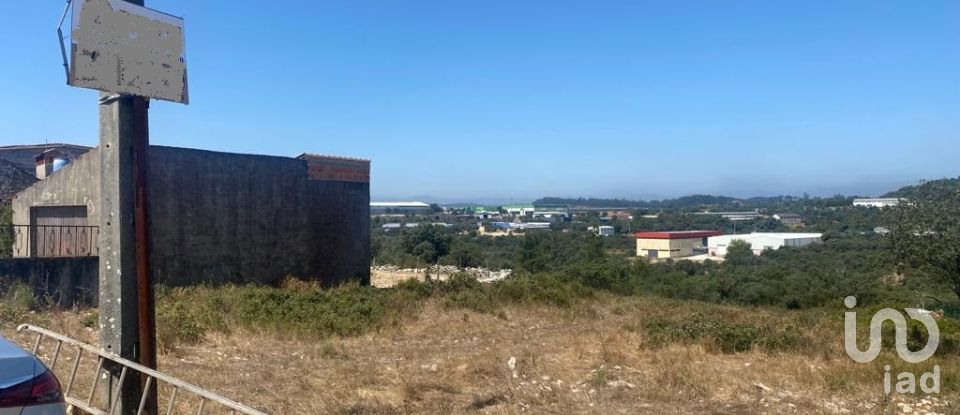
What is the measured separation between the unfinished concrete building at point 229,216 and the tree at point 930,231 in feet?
46.2

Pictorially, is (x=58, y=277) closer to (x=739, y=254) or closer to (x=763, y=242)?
(x=739, y=254)

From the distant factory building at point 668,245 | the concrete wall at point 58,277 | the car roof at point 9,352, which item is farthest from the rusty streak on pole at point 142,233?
the distant factory building at point 668,245

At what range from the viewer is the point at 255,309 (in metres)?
11.4

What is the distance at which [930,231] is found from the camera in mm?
14406

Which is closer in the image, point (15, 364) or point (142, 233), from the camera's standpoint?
point (15, 364)

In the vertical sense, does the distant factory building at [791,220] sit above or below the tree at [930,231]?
below

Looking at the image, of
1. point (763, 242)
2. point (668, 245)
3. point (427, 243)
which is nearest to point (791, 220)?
point (763, 242)

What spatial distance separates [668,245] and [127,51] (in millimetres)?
43501

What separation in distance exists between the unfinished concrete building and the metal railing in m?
0.03

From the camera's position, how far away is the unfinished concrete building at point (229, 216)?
51.6ft

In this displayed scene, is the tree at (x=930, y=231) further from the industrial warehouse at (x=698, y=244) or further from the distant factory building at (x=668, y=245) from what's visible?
the distant factory building at (x=668, y=245)

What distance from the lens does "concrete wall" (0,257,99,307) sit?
474 inches

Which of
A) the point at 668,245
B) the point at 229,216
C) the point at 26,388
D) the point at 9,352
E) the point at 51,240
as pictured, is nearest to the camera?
the point at 26,388

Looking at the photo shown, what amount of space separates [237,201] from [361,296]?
558 cm
